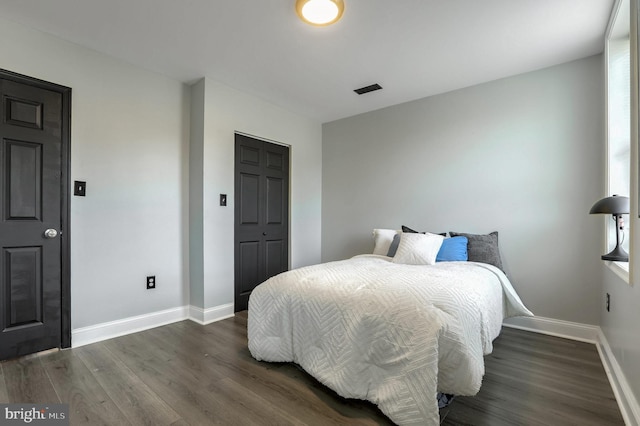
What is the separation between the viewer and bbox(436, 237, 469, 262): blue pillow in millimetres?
2803

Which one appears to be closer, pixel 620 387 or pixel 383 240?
pixel 620 387

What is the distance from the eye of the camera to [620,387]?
1.71m

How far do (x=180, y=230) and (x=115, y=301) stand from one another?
84cm

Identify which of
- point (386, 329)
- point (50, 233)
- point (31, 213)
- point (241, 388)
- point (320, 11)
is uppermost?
point (320, 11)

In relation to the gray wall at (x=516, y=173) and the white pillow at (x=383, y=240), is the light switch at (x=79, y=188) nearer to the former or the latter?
the white pillow at (x=383, y=240)

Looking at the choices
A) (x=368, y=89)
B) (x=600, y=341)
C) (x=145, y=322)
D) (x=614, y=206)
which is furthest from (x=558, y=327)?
(x=145, y=322)

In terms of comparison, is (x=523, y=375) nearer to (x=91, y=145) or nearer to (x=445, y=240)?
(x=445, y=240)

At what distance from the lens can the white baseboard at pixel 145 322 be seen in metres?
2.48

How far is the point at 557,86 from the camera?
2760 millimetres

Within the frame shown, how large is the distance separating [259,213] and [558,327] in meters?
3.17

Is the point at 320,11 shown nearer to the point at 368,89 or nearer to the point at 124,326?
the point at 368,89

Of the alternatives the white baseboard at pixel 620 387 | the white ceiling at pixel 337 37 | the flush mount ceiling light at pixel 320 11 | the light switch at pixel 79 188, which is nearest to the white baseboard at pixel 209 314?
the light switch at pixel 79 188

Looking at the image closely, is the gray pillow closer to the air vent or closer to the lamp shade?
the lamp shade

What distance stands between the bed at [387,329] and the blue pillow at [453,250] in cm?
42
